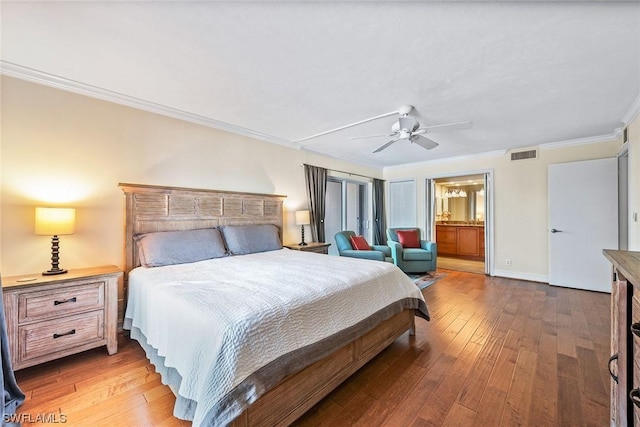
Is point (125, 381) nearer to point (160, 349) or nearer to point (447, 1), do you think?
point (160, 349)

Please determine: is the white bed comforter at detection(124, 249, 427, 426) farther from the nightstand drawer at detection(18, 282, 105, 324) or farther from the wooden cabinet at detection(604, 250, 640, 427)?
the wooden cabinet at detection(604, 250, 640, 427)

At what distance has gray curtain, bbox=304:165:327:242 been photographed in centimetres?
476

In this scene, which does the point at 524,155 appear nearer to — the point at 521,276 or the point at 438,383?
the point at 521,276

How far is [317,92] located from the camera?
2.60 metres

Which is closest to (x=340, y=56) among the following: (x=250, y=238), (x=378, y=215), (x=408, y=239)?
(x=250, y=238)

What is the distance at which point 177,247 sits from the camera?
2727 mm

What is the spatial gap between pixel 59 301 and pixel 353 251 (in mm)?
3504

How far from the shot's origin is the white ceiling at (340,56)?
1580 mm

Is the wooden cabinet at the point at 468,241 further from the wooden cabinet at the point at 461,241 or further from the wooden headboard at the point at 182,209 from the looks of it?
the wooden headboard at the point at 182,209

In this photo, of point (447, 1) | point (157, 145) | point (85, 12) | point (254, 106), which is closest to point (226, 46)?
point (85, 12)

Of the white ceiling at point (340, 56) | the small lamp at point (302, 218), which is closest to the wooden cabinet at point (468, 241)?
the white ceiling at point (340, 56)

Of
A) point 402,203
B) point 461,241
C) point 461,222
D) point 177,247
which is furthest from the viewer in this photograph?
point 461,222

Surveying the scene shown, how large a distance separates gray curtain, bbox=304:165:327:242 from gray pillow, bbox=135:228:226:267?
201cm

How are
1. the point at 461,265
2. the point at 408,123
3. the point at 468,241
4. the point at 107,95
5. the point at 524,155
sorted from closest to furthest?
1. the point at 107,95
2. the point at 408,123
3. the point at 524,155
4. the point at 461,265
5. the point at 468,241
